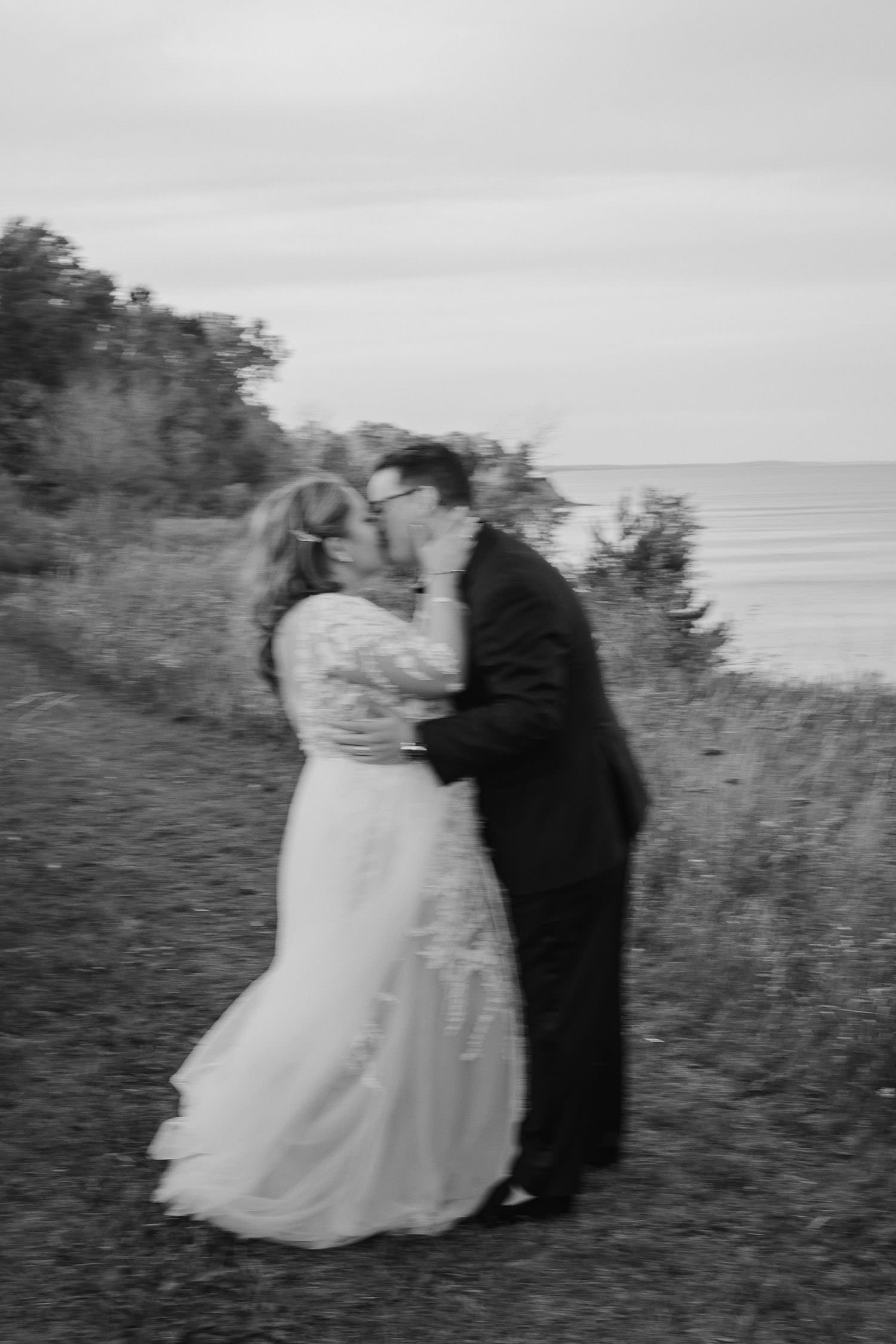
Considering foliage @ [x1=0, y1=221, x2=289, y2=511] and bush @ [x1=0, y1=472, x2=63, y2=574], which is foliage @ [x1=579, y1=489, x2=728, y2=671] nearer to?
bush @ [x1=0, y1=472, x2=63, y2=574]

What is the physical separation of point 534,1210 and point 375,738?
4.44ft

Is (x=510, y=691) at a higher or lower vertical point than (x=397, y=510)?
lower

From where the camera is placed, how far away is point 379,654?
3.60 m

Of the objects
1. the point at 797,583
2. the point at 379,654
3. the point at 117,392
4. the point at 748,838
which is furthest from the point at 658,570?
the point at 797,583

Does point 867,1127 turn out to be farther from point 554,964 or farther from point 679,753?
point 679,753

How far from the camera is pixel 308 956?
380 cm

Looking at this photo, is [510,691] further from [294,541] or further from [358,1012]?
[358,1012]

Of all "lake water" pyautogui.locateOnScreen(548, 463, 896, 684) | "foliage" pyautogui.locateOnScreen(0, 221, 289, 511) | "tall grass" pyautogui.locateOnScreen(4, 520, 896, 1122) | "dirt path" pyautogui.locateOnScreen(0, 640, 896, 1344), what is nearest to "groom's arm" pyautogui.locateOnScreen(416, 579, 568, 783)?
"tall grass" pyautogui.locateOnScreen(4, 520, 896, 1122)

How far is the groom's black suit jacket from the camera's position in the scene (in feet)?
11.9

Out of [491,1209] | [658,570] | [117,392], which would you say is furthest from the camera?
[117,392]

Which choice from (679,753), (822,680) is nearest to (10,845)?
(679,753)

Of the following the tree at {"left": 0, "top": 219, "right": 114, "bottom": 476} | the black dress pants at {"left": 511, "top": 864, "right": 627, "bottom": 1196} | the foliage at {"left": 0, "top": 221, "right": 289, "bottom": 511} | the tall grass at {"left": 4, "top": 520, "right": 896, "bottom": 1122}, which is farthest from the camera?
the tree at {"left": 0, "top": 219, "right": 114, "bottom": 476}

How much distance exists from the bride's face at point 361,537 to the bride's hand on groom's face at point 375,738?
383 millimetres

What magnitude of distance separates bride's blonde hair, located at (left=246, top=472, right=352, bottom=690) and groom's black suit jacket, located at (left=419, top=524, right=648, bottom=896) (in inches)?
14.4
